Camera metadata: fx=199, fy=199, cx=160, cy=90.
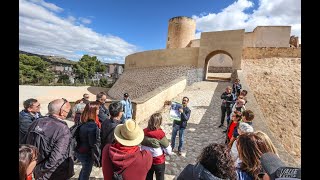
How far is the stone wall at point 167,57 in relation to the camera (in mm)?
18688

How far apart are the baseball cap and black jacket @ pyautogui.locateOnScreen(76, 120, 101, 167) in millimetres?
2512

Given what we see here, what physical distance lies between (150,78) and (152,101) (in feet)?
35.1

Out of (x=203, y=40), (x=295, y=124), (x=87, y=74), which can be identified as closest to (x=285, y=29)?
(x=203, y=40)

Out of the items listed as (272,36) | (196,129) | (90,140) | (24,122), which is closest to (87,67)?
(272,36)

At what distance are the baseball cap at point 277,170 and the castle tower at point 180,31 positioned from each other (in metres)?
28.5

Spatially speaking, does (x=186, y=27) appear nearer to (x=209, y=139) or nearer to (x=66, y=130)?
(x=209, y=139)

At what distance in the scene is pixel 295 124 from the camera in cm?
998

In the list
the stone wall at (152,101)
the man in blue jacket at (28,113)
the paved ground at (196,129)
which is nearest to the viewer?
the man in blue jacket at (28,113)

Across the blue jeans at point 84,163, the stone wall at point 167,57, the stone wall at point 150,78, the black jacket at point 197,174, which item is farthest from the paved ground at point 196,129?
the stone wall at point 167,57

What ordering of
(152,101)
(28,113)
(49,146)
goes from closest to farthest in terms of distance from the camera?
(49,146)
(28,113)
(152,101)

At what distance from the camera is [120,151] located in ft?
7.63

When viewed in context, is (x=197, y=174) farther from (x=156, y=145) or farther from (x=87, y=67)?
(x=87, y=67)

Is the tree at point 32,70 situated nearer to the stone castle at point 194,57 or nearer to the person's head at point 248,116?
the stone castle at point 194,57

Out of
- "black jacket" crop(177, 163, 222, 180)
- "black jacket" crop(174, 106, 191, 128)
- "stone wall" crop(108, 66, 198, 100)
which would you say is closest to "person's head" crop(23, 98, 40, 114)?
"black jacket" crop(174, 106, 191, 128)
